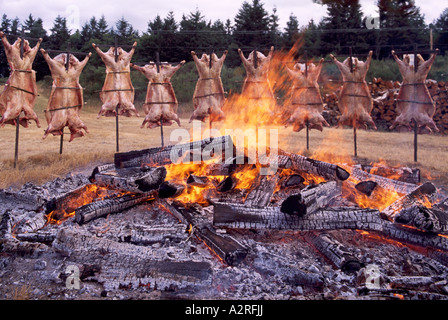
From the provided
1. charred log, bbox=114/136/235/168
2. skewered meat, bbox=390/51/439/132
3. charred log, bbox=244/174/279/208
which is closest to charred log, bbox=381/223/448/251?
charred log, bbox=244/174/279/208

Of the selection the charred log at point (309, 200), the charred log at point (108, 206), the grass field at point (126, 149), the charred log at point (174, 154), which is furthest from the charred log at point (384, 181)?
the charred log at point (108, 206)

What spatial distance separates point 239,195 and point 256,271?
163cm

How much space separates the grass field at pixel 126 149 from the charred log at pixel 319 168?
2.35 metres

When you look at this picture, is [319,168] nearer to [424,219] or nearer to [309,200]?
[309,200]

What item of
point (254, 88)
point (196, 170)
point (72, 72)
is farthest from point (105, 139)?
point (196, 170)

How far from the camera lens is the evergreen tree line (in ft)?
92.4

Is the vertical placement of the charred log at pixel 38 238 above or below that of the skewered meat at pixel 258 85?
below

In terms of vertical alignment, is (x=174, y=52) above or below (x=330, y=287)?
above

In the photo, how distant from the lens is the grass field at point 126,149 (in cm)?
720

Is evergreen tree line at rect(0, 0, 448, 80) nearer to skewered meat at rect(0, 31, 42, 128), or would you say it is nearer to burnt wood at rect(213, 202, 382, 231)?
skewered meat at rect(0, 31, 42, 128)

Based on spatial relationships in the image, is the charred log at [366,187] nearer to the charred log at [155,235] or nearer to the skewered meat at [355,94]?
the charred log at [155,235]

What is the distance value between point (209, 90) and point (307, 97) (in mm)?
2531

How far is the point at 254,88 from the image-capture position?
341 inches

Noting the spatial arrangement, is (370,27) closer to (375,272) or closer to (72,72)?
(72,72)
